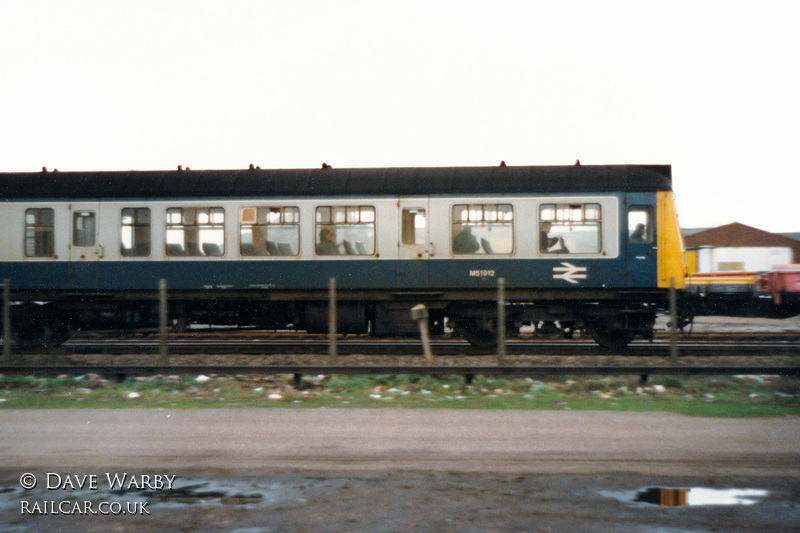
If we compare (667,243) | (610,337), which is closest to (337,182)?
(610,337)

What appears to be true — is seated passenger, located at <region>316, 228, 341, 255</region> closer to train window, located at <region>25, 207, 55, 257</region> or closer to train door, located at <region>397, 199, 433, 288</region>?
train door, located at <region>397, 199, 433, 288</region>

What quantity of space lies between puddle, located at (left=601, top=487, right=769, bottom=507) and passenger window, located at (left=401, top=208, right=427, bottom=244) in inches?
386

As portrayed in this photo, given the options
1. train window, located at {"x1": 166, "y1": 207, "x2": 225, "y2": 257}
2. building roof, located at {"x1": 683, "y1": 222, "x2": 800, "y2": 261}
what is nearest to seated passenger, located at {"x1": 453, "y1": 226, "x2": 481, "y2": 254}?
train window, located at {"x1": 166, "y1": 207, "x2": 225, "y2": 257}

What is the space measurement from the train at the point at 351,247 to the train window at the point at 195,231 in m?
0.03

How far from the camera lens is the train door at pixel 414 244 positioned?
1435 centimetres

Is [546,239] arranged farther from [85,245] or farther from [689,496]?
[85,245]

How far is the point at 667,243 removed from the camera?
14.1 meters

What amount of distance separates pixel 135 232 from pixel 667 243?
1150 centimetres

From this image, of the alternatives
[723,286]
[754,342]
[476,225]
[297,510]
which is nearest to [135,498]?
[297,510]

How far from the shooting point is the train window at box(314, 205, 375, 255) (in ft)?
47.5

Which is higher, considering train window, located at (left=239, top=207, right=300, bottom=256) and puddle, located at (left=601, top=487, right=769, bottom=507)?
train window, located at (left=239, top=207, right=300, bottom=256)

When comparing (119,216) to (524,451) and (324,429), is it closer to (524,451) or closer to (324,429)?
(324,429)

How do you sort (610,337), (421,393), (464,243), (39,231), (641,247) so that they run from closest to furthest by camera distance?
(421,393) → (641,247) → (464,243) → (610,337) → (39,231)

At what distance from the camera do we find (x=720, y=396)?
29.7ft
